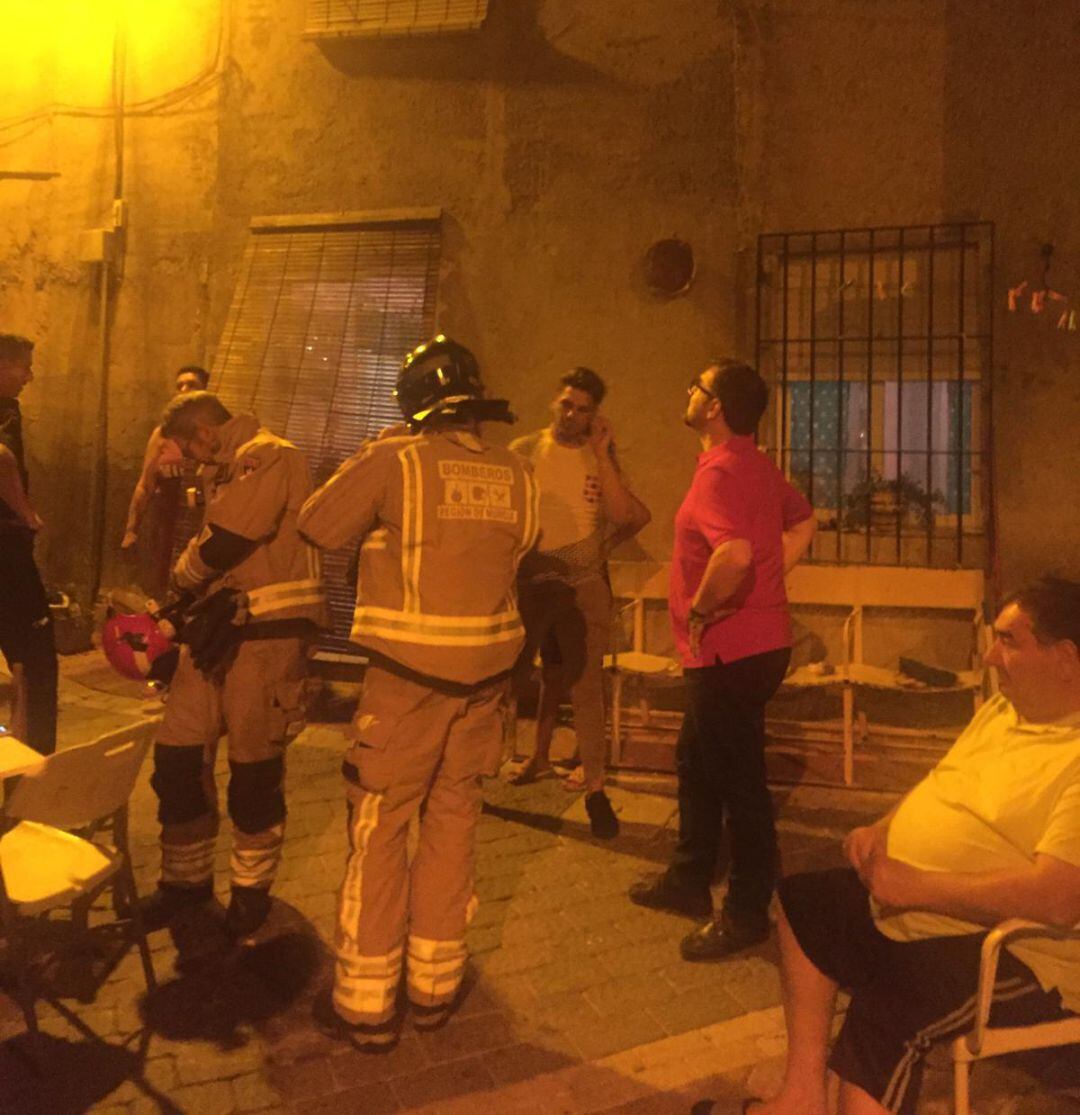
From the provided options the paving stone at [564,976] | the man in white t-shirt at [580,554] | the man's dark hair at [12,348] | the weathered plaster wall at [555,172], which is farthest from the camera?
the weathered plaster wall at [555,172]

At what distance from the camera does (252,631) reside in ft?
13.3

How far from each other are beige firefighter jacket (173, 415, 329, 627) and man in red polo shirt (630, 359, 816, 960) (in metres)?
1.36

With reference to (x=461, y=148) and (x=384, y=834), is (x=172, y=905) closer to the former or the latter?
(x=384, y=834)

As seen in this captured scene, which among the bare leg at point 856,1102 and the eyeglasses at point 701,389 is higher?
the eyeglasses at point 701,389

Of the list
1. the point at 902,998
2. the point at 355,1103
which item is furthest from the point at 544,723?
the point at 902,998

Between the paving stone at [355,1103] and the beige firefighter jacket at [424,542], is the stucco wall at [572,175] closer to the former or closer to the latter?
the beige firefighter jacket at [424,542]

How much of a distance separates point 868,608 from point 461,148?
401 cm

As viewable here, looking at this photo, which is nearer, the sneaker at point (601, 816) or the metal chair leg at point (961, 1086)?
the metal chair leg at point (961, 1086)

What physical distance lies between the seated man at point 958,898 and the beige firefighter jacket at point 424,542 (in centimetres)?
125

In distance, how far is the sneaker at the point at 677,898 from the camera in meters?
4.56

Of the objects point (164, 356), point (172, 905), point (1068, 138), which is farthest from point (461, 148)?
point (172, 905)

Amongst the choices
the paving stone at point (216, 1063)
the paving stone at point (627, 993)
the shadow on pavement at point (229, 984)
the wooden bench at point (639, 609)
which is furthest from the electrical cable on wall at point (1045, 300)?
the paving stone at point (216, 1063)

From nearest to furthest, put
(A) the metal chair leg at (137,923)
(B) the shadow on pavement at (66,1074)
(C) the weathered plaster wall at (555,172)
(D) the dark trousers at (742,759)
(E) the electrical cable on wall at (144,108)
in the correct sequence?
(B) the shadow on pavement at (66,1074)
(A) the metal chair leg at (137,923)
(D) the dark trousers at (742,759)
(C) the weathered plaster wall at (555,172)
(E) the electrical cable on wall at (144,108)

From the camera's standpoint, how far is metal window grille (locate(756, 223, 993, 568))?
6.98 m
